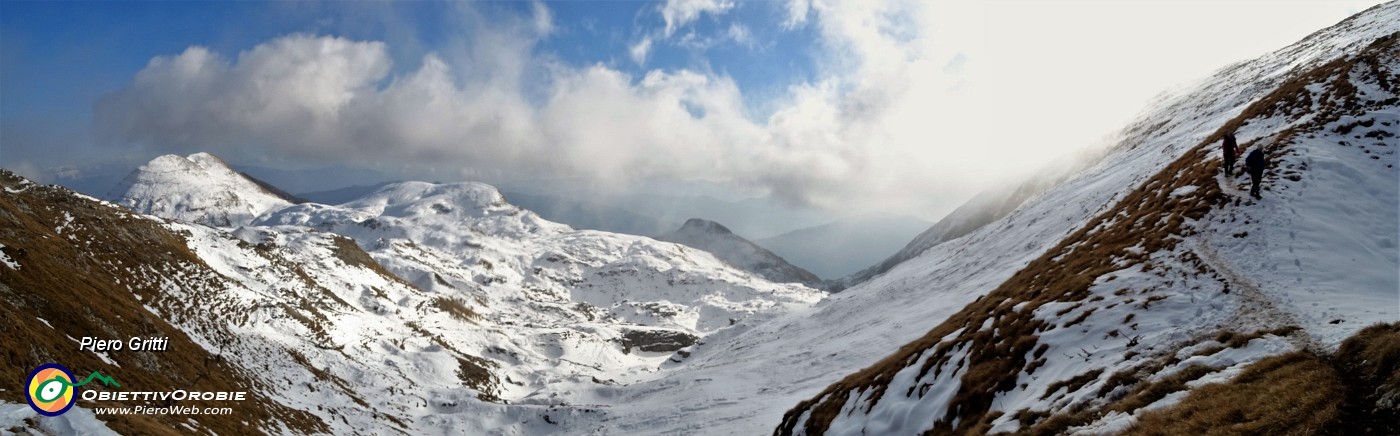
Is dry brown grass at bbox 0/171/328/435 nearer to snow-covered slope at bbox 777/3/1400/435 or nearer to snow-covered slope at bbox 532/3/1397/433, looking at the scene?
snow-covered slope at bbox 532/3/1397/433

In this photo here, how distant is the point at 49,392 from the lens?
25.2m

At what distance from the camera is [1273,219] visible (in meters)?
21.8

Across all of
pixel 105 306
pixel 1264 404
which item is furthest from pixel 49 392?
pixel 1264 404

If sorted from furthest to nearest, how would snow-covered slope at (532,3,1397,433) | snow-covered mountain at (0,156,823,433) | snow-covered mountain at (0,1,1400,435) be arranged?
snow-covered mountain at (0,156,823,433) → snow-covered slope at (532,3,1397,433) → snow-covered mountain at (0,1,1400,435)

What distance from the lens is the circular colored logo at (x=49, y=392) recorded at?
23500 millimetres

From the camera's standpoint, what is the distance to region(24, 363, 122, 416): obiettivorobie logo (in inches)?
926

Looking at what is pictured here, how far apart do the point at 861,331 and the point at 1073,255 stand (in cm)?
3927

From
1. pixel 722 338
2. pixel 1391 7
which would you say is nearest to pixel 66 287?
pixel 722 338

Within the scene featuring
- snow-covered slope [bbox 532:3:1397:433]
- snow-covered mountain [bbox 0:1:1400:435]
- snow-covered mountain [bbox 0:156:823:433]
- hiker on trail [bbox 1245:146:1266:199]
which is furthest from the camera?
snow-covered mountain [bbox 0:156:823:433]

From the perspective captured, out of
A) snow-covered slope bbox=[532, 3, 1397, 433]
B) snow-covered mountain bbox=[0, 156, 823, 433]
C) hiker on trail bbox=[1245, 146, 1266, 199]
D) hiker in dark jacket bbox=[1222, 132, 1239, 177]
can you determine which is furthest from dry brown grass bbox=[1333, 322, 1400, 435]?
snow-covered mountain bbox=[0, 156, 823, 433]

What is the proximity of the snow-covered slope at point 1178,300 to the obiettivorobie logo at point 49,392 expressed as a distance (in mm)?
31354

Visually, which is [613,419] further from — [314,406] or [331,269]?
[331,269]

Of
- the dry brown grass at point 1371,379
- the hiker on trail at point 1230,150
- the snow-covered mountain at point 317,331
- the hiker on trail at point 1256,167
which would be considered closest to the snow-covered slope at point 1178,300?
the dry brown grass at point 1371,379

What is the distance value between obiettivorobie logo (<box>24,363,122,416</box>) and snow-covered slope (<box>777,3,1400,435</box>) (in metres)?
31.4
